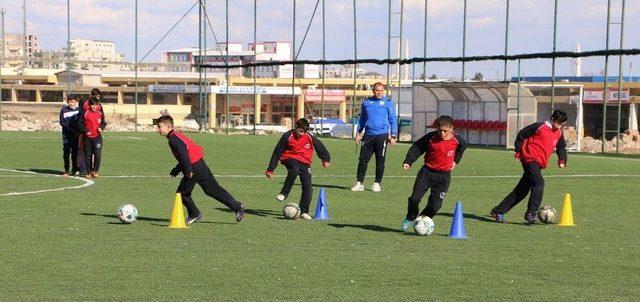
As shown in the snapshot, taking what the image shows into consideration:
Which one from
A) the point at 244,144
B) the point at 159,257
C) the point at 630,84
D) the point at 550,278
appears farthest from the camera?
the point at 630,84

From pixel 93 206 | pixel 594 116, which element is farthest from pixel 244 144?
pixel 594 116

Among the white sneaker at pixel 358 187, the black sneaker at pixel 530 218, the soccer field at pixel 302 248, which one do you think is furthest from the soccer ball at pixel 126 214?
the white sneaker at pixel 358 187

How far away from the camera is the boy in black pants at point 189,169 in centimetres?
1487

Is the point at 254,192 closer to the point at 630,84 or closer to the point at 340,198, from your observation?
the point at 340,198

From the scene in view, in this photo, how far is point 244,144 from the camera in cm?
4209

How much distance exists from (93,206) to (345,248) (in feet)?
19.6

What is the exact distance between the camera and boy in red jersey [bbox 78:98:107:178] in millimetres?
23703

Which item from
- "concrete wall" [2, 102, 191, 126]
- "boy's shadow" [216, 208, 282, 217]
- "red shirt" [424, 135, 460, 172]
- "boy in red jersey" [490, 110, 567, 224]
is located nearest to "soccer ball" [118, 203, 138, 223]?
"boy's shadow" [216, 208, 282, 217]

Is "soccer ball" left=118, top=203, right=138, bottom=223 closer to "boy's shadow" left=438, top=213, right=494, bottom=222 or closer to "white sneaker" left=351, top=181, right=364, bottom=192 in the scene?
"boy's shadow" left=438, top=213, right=494, bottom=222

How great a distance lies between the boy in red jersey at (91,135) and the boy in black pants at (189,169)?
8899 mm

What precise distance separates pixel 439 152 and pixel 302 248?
2869mm

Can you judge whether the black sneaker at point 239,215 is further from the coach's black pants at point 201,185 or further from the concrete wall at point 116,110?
the concrete wall at point 116,110

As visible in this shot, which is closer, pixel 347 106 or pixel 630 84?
pixel 630 84

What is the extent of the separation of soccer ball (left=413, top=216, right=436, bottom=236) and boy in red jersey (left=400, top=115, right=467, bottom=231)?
43 cm
